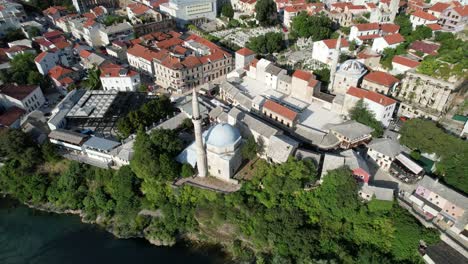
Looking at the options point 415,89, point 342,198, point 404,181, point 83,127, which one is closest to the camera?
point 342,198

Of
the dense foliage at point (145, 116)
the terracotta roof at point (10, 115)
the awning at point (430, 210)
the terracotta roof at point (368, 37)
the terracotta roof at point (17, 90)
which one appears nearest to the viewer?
the awning at point (430, 210)

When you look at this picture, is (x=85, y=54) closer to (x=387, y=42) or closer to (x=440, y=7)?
(x=387, y=42)

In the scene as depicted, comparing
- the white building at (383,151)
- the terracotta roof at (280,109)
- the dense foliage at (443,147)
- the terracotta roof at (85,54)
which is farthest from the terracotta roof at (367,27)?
the terracotta roof at (85,54)

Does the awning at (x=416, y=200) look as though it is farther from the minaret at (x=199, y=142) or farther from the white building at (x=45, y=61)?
the white building at (x=45, y=61)

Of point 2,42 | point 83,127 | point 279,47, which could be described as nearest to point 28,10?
point 2,42

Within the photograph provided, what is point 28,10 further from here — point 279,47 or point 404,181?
point 404,181

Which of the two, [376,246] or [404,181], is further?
[404,181]
